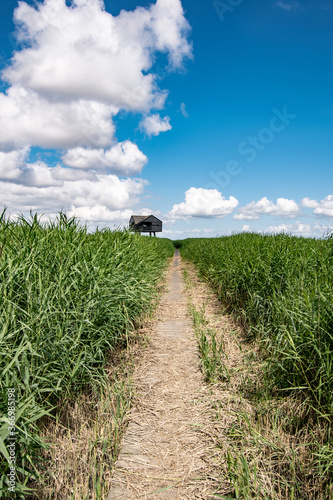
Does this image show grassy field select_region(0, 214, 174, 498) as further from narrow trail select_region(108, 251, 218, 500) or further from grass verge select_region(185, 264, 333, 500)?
grass verge select_region(185, 264, 333, 500)

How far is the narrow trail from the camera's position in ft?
6.16

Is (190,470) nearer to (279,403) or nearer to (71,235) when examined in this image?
(279,403)

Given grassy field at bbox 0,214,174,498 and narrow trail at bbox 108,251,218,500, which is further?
grassy field at bbox 0,214,174,498

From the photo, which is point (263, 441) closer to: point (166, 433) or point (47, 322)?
point (166, 433)

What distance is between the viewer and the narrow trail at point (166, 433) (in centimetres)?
188

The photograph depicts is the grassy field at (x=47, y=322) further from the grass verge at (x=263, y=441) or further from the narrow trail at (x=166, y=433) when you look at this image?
the grass verge at (x=263, y=441)

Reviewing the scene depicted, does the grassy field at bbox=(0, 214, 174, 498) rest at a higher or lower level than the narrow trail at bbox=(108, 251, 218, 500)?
higher

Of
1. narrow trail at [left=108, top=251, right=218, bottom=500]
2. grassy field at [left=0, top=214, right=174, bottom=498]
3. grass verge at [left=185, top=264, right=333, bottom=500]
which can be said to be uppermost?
grassy field at [left=0, top=214, right=174, bottom=498]

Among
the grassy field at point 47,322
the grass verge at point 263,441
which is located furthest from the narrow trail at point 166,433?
the grassy field at point 47,322

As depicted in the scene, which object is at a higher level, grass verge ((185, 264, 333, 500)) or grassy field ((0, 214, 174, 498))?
grassy field ((0, 214, 174, 498))

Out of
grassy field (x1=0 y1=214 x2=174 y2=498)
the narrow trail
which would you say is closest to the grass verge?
the narrow trail

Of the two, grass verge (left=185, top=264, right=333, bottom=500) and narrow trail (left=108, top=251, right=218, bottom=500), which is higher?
grass verge (left=185, top=264, right=333, bottom=500)

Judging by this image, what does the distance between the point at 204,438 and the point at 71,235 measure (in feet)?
9.72

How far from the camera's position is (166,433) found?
7.79ft
